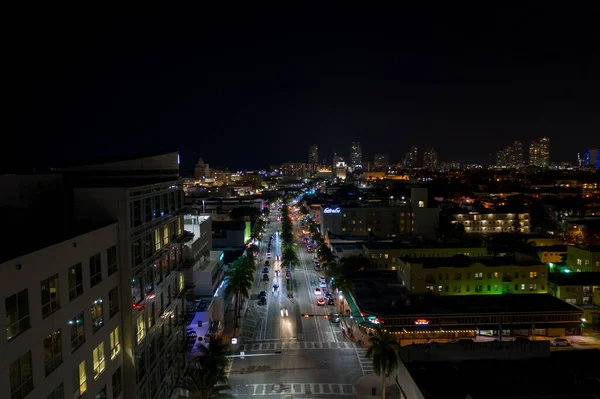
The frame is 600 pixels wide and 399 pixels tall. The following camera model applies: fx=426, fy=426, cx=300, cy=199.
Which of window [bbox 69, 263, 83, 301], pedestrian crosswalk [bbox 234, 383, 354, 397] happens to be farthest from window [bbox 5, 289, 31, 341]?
pedestrian crosswalk [bbox 234, 383, 354, 397]

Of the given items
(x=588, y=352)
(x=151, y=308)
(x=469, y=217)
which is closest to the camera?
(x=151, y=308)

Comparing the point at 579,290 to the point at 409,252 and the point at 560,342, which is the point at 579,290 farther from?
the point at 409,252

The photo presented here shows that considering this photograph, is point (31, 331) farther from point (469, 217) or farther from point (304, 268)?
point (469, 217)

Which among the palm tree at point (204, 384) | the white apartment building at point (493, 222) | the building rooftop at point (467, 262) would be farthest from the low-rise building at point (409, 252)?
the palm tree at point (204, 384)

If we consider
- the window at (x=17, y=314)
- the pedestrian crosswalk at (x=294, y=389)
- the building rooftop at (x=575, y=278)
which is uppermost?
the window at (x=17, y=314)

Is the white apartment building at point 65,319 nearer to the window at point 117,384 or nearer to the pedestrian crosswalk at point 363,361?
the window at point 117,384

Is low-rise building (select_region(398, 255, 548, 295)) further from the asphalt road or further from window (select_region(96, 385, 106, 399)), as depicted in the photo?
window (select_region(96, 385, 106, 399))

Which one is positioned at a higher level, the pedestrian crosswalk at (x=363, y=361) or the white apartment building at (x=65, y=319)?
the white apartment building at (x=65, y=319)

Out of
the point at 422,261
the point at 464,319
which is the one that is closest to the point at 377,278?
the point at 422,261
